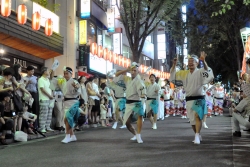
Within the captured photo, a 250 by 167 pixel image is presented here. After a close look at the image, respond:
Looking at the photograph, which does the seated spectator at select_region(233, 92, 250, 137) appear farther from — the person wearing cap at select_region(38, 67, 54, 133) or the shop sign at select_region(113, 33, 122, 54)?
the shop sign at select_region(113, 33, 122, 54)

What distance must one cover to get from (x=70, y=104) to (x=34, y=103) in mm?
2107

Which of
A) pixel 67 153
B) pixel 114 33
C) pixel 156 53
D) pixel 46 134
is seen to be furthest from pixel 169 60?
pixel 67 153

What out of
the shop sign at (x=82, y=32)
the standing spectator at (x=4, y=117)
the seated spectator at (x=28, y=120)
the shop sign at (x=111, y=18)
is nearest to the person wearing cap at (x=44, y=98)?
the seated spectator at (x=28, y=120)

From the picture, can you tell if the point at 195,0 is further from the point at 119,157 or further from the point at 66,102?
the point at 119,157

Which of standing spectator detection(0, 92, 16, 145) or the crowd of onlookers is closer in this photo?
standing spectator detection(0, 92, 16, 145)

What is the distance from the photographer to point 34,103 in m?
10.1

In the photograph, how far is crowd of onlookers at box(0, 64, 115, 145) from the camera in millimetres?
8352

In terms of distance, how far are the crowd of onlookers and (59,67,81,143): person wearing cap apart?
0.50m

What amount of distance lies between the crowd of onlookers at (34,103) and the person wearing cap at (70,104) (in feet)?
1.63

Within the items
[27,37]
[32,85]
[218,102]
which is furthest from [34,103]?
[218,102]

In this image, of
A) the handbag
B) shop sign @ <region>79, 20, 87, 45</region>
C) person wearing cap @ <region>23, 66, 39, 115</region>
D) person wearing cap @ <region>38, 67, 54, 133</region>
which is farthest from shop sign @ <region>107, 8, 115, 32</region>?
the handbag

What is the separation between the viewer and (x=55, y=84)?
10078 millimetres

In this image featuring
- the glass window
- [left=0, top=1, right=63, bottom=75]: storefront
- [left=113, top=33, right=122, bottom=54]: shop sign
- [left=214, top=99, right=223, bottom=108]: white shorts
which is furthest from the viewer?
the glass window

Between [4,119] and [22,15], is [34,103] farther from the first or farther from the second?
[22,15]
